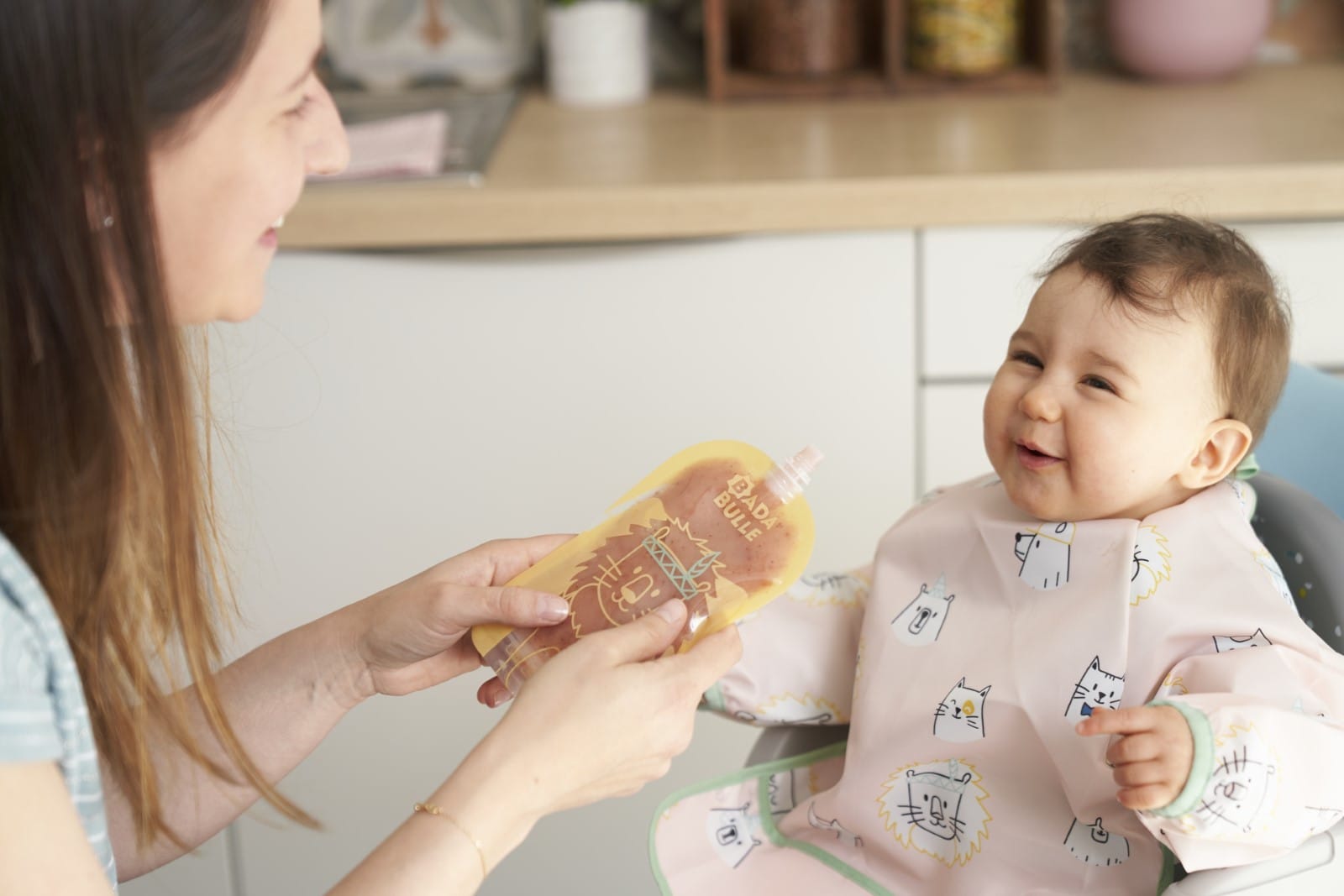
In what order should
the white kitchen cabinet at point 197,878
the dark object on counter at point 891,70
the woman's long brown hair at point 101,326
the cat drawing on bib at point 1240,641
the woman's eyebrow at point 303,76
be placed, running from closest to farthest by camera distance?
the woman's long brown hair at point 101,326 < the woman's eyebrow at point 303,76 < the cat drawing on bib at point 1240,641 < the white kitchen cabinet at point 197,878 < the dark object on counter at point 891,70

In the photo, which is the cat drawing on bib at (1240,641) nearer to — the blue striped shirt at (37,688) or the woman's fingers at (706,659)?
the woman's fingers at (706,659)

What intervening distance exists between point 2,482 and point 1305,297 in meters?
1.19

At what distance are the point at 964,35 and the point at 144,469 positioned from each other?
1266 mm

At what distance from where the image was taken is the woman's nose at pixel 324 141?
0.76m

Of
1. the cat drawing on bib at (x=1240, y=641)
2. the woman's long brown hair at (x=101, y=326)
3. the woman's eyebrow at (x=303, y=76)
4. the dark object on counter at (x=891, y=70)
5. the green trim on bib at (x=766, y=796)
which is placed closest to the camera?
the woman's long brown hair at (x=101, y=326)

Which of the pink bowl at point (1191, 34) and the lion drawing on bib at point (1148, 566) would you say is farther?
the pink bowl at point (1191, 34)

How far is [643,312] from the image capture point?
4.67 feet

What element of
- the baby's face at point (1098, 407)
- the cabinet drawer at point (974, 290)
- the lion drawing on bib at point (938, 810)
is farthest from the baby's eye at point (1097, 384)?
the cabinet drawer at point (974, 290)

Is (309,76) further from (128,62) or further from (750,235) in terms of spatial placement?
(750,235)

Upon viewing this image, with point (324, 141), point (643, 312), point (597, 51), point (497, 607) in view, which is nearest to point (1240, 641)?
point (497, 607)

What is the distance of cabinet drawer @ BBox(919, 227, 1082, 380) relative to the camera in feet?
4.49

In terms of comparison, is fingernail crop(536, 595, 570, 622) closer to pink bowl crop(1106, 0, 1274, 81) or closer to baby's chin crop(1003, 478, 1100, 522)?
baby's chin crop(1003, 478, 1100, 522)

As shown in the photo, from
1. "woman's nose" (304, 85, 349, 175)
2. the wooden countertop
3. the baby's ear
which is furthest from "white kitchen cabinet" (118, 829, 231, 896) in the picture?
the baby's ear

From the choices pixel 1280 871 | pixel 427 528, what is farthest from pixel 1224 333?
pixel 427 528
